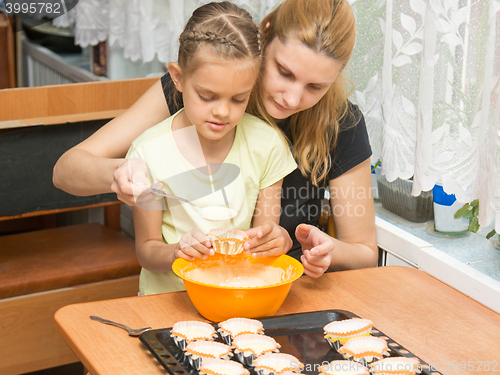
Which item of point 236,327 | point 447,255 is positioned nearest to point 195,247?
point 236,327

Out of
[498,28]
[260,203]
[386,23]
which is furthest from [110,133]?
[498,28]

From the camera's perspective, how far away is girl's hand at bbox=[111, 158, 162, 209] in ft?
3.07

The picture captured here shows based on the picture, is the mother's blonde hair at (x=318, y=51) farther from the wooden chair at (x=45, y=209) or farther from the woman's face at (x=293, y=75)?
the wooden chair at (x=45, y=209)

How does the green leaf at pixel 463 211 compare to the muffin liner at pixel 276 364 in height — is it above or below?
above

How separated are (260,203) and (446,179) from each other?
0.40 meters

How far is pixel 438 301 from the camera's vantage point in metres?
1.04

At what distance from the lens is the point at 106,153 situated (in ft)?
4.11

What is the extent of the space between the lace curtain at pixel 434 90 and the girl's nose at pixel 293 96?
0.27 metres

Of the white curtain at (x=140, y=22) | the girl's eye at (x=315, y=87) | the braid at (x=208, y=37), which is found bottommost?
the girl's eye at (x=315, y=87)

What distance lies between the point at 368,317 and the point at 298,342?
0.54 ft

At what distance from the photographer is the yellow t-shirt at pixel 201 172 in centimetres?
115

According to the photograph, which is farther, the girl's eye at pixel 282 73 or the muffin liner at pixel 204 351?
the girl's eye at pixel 282 73

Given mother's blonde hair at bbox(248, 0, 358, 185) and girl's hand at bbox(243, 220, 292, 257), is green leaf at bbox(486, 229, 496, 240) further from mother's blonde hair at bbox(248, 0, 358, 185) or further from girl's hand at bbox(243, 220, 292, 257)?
girl's hand at bbox(243, 220, 292, 257)

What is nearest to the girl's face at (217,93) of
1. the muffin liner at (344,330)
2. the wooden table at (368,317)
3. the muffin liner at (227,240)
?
the muffin liner at (227,240)
